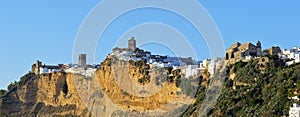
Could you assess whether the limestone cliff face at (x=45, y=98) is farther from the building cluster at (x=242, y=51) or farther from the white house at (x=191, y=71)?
the building cluster at (x=242, y=51)

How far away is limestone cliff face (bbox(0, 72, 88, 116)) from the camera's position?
156 ft

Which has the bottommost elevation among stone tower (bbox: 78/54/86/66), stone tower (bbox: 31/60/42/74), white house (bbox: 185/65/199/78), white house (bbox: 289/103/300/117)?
white house (bbox: 289/103/300/117)

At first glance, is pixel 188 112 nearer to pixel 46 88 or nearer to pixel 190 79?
pixel 190 79

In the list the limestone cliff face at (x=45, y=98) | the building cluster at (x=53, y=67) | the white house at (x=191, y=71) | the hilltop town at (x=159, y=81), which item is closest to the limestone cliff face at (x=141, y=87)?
the hilltop town at (x=159, y=81)

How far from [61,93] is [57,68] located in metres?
6.04

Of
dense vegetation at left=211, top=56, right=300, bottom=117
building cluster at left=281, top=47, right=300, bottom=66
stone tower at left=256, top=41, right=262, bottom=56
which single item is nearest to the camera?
dense vegetation at left=211, top=56, right=300, bottom=117

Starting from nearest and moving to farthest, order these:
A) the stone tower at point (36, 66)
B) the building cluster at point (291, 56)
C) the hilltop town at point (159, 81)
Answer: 1. the hilltop town at point (159, 81)
2. the building cluster at point (291, 56)
3. the stone tower at point (36, 66)

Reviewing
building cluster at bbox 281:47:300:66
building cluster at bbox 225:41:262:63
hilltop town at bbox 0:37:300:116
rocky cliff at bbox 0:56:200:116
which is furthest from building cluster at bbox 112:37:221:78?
building cluster at bbox 281:47:300:66

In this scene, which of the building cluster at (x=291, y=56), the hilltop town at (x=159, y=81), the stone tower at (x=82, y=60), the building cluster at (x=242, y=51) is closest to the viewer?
the hilltop town at (x=159, y=81)

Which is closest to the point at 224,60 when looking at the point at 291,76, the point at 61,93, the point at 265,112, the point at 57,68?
the point at 291,76

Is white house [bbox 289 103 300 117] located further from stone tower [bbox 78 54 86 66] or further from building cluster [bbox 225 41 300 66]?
stone tower [bbox 78 54 86 66]

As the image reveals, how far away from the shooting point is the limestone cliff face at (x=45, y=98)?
4759cm

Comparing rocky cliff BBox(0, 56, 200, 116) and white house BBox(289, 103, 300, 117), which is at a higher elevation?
rocky cliff BBox(0, 56, 200, 116)

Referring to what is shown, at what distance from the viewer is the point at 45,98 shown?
163 feet
